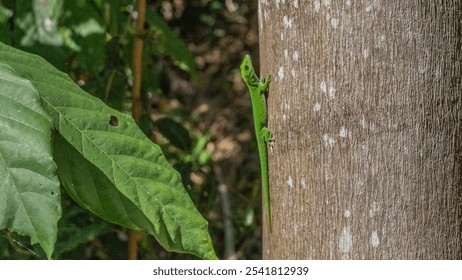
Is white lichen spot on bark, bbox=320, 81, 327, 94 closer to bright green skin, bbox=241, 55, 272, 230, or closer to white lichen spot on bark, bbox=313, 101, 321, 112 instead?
white lichen spot on bark, bbox=313, 101, 321, 112

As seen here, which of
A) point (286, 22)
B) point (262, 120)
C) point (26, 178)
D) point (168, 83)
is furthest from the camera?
point (168, 83)

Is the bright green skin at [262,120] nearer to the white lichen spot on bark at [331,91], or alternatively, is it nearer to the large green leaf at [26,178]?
the white lichen spot on bark at [331,91]

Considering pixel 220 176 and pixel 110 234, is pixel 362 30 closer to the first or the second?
pixel 110 234

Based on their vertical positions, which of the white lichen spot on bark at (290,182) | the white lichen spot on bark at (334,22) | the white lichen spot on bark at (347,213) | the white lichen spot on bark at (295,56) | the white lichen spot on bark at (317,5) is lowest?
the white lichen spot on bark at (347,213)

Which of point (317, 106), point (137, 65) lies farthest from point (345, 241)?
point (137, 65)

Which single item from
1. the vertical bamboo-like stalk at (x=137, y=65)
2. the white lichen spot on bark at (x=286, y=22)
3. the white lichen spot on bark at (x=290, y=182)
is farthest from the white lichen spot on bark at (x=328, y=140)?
the vertical bamboo-like stalk at (x=137, y=65)

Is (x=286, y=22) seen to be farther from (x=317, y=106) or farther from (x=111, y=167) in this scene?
(x=111, y=167)

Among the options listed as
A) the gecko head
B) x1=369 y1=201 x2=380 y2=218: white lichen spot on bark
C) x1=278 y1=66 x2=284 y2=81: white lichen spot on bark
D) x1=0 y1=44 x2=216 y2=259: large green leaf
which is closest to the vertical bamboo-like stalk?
the gecko head

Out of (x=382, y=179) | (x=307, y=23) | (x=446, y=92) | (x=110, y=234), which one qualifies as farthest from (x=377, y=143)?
(x=110, y=234)
